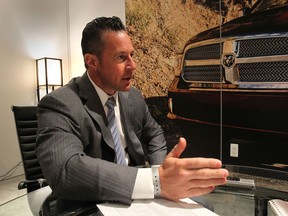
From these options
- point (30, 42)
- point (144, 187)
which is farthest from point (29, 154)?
point (30, 42)

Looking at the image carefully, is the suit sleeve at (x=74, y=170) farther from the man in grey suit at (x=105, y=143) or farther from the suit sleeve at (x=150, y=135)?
the suit sleeve at (x=150, y=135)

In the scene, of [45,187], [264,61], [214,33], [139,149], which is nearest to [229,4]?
[214,33]

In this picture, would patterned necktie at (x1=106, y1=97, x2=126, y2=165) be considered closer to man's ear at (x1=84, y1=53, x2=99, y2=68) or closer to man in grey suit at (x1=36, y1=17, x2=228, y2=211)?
man in grey suit at (x1=36, y1=17, x2=228, y2=211)

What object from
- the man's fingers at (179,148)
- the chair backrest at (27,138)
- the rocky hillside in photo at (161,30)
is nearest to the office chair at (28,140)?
the chair backrest at (27,138)

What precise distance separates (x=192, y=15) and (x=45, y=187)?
214cm

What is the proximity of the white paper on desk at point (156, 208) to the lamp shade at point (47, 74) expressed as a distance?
3.04m

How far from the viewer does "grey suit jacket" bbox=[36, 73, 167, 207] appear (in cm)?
73

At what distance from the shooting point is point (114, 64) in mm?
1176

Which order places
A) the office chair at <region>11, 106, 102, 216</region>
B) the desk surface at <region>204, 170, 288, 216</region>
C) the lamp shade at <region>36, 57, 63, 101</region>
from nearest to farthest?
the desk surface at <region>204, 170, 288, 216</region> → the office chair at <region>11, 106, 102, 216</region> → the lamp shade at <region>36, 57, 63, 101</region>

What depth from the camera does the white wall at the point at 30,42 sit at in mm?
3273

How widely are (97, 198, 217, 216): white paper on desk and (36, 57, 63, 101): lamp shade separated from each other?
3.04 m

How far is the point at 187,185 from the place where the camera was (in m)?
0.69

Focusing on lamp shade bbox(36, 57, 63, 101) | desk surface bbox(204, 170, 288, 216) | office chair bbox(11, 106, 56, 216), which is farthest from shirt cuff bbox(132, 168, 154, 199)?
lamp shade bbox(36, 57, 63, 101)

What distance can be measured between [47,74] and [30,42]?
50cm
